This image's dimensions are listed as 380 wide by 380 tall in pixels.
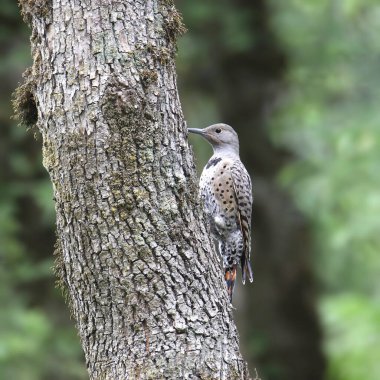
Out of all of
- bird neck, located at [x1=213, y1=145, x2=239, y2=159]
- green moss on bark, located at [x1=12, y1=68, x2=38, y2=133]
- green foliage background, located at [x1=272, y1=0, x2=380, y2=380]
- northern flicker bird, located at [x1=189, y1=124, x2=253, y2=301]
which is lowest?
green moss on bark, located at [x1=12, y1=68, x2=38, y2=133]

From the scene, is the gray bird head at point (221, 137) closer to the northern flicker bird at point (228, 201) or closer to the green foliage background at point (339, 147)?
the northern flicker bird at point (228, 201)

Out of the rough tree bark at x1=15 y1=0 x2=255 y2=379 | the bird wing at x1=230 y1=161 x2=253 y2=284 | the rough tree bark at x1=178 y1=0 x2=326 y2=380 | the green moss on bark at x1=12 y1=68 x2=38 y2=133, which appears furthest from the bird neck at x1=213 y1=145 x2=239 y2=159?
the rough tree bark at x1=178 y1=0 x2=326 y2=380

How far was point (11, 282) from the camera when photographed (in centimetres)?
906

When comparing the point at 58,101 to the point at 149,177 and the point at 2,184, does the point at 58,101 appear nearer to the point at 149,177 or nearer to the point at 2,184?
the point at 149,177

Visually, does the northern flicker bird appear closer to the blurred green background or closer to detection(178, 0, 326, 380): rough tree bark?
the blurred green background

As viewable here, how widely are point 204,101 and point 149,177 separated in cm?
749

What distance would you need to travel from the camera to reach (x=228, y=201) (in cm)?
657

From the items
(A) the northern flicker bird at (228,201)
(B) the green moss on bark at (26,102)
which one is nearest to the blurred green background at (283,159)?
(A) the northern flicker bird at (228,201)

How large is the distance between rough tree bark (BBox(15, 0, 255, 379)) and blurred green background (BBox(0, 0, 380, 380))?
565cm

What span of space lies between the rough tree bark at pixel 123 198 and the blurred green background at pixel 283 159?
5.65m

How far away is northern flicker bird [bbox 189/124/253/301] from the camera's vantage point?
6504mm

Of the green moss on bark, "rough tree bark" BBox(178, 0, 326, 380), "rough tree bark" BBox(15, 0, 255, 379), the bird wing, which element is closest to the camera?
"rough tree bark" BBox(15, 0, 255, 379)

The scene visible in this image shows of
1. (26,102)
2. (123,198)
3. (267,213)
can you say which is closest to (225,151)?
(26,102)

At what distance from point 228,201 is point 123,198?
3.04 m
